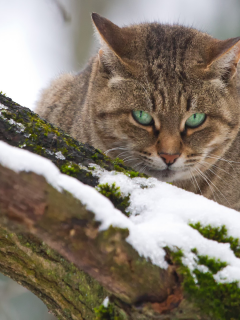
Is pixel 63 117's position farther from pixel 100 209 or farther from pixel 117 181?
pixel 100 209

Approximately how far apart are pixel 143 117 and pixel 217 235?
1.30 meters

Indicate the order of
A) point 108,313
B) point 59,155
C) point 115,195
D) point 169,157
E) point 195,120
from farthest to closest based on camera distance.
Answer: point 195,120, point 169,157, point 59,155, point 115,195, point 108,313

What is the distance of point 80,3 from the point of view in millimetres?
5957

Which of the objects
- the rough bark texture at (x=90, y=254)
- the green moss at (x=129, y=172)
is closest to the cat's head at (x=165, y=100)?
the green moss at (x=129, y=172)

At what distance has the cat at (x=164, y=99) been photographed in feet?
8.10

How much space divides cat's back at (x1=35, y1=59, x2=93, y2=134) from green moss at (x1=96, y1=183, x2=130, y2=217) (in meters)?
2.04

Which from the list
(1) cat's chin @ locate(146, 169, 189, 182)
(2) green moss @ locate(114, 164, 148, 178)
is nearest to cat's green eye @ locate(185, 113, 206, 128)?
(1) cat's chin @ locate(146, 169, 189, 182)

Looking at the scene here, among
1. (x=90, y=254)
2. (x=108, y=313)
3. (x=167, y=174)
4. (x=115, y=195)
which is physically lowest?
(x=108, y=313)

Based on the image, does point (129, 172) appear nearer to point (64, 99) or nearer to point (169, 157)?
point (169, 157)

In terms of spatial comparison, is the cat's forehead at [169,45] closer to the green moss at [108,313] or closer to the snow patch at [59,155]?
the snow patch at [59,155]

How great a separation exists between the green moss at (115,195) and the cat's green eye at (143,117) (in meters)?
1.01

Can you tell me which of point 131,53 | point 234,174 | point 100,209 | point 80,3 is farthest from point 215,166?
point 80,3

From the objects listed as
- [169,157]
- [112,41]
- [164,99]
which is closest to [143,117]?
[164,99]

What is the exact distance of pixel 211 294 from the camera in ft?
3.98
